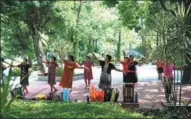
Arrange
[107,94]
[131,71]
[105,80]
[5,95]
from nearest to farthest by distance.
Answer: [5,95], [107,94], [105,80], [131,71]

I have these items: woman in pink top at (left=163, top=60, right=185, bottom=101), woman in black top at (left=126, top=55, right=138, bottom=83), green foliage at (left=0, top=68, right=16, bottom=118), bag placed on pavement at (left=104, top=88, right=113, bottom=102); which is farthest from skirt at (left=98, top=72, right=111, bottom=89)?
green foliage at (left=0, top=68, right=16, bottom=118)

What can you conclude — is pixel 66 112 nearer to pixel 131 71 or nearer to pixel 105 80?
pixel 105 80

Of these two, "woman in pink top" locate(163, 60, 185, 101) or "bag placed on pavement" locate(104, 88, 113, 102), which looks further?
"woman in pink top" locate(163, 60, 185, 101)

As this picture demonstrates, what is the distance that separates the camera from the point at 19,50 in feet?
124

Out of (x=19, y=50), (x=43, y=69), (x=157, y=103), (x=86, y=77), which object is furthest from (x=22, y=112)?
(x=19, y=50)

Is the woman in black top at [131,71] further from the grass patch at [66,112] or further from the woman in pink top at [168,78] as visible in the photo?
the grass patch at [66,112]

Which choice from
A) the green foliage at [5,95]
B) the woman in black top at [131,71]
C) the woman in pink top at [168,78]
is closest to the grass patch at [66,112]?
the green foliage at [5,95]

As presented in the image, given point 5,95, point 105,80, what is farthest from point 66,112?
point 105,80

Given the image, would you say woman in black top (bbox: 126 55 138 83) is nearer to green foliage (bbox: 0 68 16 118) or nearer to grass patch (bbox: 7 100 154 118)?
grass patch (bbox: 7 100 154 118)

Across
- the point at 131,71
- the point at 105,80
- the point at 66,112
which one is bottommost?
the point at 66,112

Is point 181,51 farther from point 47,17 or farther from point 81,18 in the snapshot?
point 81,18

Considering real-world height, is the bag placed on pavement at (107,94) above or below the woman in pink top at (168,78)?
below

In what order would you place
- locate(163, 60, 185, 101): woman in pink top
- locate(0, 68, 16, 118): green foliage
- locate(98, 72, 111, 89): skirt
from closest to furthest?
1. locate(0, 68, 16, 118): green foliage
2. locate(98, 72, 111, 89): skirt
3. locate(163, 60, 185, 101): woman in pink top

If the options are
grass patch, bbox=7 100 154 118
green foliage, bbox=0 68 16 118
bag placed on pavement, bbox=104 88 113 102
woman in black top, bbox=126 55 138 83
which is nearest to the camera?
green foliage, bbox=0 68 16 118
